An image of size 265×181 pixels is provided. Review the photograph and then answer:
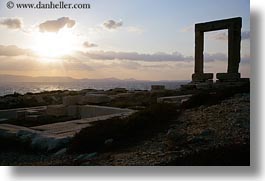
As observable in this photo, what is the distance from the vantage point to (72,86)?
4.01 metres

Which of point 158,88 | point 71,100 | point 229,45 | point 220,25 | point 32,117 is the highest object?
point 220,25

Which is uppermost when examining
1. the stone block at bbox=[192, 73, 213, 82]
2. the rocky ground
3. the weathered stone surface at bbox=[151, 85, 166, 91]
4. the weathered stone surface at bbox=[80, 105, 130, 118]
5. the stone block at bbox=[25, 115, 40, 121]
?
the stone block at bbox=[192, 73, 213, 82]

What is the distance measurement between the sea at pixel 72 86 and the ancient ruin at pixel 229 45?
0.59 feet

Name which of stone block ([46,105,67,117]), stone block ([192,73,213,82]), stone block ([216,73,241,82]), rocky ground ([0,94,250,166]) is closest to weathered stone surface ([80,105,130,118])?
stone block ([46,105,67,117])

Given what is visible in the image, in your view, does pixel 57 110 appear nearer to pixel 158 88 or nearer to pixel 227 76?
pixel 158 88

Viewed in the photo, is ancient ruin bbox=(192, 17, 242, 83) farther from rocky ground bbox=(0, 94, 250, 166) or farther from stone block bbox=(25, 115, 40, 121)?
stone block bbox=(25, 115, 40, 121)

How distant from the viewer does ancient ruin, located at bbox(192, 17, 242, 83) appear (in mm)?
3941

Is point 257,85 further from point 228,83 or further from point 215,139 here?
point 215,139

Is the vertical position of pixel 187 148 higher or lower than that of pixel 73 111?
lower

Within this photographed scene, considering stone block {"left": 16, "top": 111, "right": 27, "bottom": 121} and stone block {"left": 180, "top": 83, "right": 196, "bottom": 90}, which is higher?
stone block {"left": 180, "top": 83, "right": 196, "bottom": 90}

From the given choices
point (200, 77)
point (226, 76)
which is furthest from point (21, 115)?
point (226, 76)

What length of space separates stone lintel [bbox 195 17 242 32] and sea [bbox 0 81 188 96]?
49 centimetres

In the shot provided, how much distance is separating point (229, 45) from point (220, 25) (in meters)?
0.19

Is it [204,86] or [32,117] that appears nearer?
[32,117]
